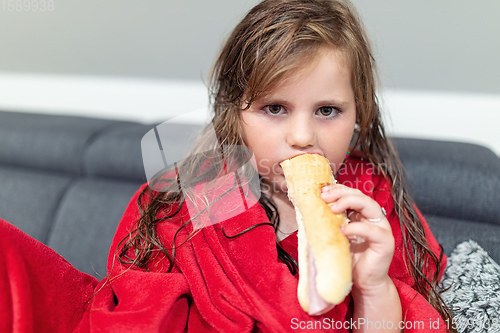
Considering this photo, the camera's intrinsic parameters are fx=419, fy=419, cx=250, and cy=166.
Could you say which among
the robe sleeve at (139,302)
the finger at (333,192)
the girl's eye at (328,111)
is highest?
the girl's eye at (328,111)

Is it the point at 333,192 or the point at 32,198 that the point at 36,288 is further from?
the point at 32,198

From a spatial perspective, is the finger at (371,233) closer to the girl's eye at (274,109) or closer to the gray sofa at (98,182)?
the girl's eye at (274,109)

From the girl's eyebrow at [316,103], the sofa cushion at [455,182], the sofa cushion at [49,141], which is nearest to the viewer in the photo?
the girl's eyebrow at [316,103]

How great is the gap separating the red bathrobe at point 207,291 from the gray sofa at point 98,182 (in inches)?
11.9

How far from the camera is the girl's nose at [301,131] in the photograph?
2.91 feet

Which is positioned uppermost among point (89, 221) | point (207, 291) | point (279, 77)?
point (279, 77)

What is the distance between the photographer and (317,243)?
0.72 metres

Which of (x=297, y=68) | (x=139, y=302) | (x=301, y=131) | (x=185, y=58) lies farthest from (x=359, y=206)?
(x=185, y=58)

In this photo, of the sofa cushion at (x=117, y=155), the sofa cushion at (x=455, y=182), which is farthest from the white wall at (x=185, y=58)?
the sofa cushion at (x=117, y=155)

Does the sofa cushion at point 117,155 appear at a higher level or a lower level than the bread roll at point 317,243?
lower

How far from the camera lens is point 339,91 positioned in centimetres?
92

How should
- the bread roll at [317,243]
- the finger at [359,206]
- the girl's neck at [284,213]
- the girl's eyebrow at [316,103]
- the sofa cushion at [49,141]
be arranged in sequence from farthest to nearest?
the sofa cushion at [49,141]
the girl's neck at [284,213]
the girl's eyebrow at [316,103]
the finger at [359,206]
the bread roll at [317,243]

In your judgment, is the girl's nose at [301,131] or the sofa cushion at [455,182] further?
the sofa cushion at [455,182]

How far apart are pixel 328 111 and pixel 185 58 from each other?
1221 mm
